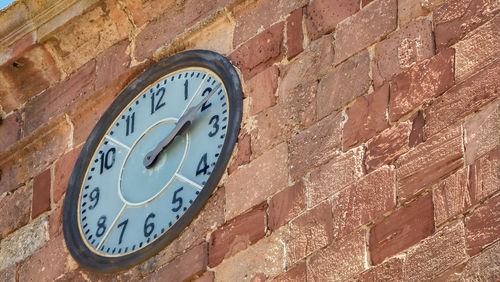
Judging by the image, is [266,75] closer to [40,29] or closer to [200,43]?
[200,43]

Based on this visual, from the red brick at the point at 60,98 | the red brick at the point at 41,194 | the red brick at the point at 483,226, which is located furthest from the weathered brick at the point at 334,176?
the red brick at the point at 60,98

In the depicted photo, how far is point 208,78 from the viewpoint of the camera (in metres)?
8.30

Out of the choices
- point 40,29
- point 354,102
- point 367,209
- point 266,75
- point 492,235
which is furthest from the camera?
point 40,29

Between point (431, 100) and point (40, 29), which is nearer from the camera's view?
point (431, 100)

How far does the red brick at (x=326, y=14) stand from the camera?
786 cm

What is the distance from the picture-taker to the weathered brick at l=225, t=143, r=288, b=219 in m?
7.51

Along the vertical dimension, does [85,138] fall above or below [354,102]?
above

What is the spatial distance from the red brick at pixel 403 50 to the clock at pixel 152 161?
0.81 metres

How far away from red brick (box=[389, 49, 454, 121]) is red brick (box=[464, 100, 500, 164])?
1.00 feet

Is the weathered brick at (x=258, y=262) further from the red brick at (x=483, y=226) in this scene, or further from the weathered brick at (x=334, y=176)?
the red brick at (x=483, y=226)

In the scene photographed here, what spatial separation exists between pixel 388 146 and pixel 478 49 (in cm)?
53

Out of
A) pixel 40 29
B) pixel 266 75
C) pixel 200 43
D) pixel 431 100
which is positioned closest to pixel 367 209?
pixel 431 100

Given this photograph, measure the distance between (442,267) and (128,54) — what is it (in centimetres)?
294

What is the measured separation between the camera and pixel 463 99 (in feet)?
22.6
